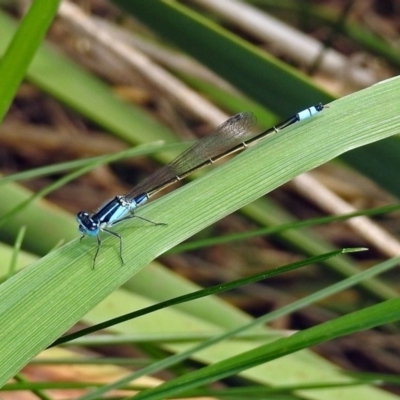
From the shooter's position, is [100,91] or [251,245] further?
[251,245]

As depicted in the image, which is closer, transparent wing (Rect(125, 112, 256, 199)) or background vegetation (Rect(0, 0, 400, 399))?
background vegetation (Rect(0, 0, 400, 399))

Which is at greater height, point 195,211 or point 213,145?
point 213,145

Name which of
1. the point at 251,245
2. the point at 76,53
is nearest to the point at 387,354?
the point at 251,245

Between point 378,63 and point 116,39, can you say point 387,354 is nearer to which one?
point 378,63

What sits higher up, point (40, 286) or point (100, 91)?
point (100, 91)

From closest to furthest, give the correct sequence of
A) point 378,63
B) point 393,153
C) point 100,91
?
point 393,153 < point 100,91 < point 378,63

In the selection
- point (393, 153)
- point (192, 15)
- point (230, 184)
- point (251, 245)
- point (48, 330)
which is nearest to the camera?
point (48, 330)

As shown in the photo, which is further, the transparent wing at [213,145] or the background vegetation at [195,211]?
the transparent wing at [213,145]

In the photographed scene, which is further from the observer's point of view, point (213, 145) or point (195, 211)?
point (213, 145)
